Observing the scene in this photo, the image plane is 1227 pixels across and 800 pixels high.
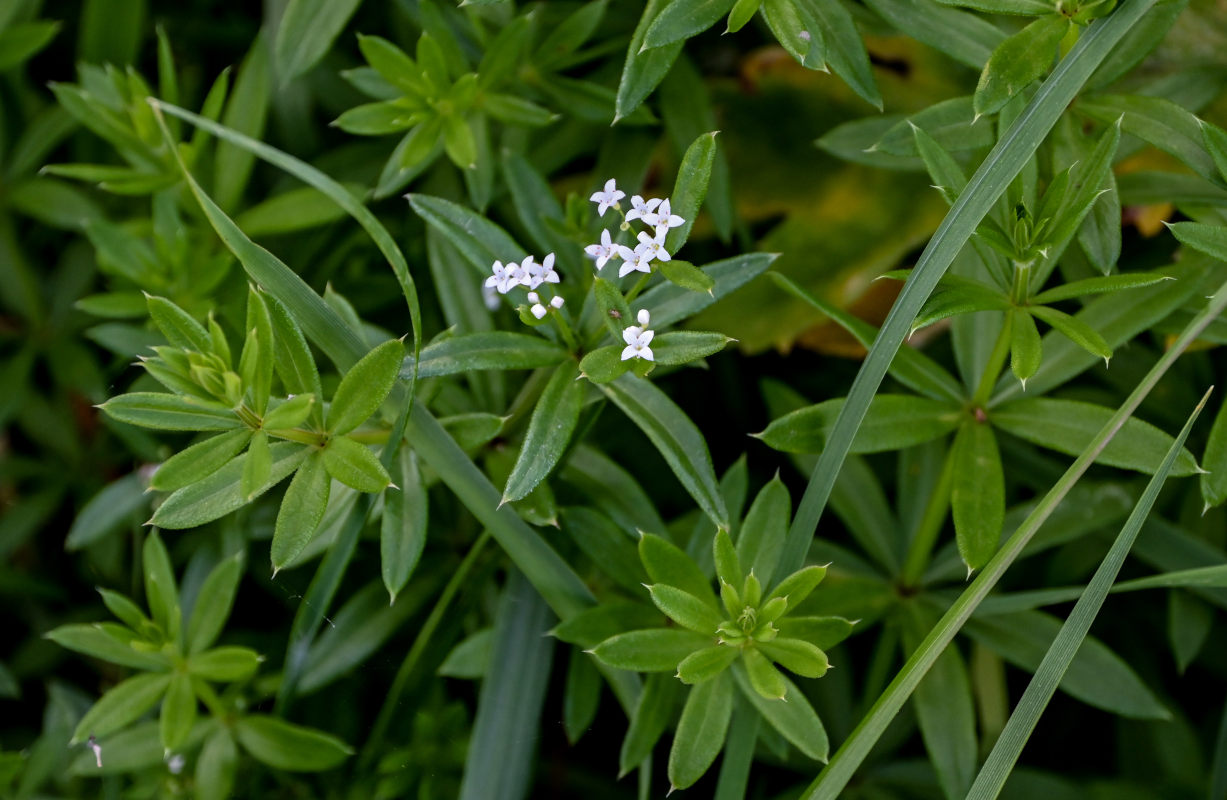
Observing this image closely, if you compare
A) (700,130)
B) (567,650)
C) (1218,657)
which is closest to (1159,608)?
(1218,657)

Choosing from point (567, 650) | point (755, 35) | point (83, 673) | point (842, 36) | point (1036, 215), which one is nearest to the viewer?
point (1036, 215)

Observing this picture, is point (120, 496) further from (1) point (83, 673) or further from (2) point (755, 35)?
(2) point (755, 35)

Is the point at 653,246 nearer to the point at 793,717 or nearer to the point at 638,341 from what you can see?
the point at 638,341

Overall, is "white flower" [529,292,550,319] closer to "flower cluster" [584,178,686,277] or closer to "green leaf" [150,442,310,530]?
"flower cluster" [584,178,686,277]

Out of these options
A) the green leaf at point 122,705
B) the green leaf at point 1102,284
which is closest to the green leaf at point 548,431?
the green leaf at point 1102,284

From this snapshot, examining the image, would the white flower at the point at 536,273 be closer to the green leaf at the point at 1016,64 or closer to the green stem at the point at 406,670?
the green stem at the point at 406,670

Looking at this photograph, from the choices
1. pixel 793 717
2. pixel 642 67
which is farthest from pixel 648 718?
pixel 642 67
